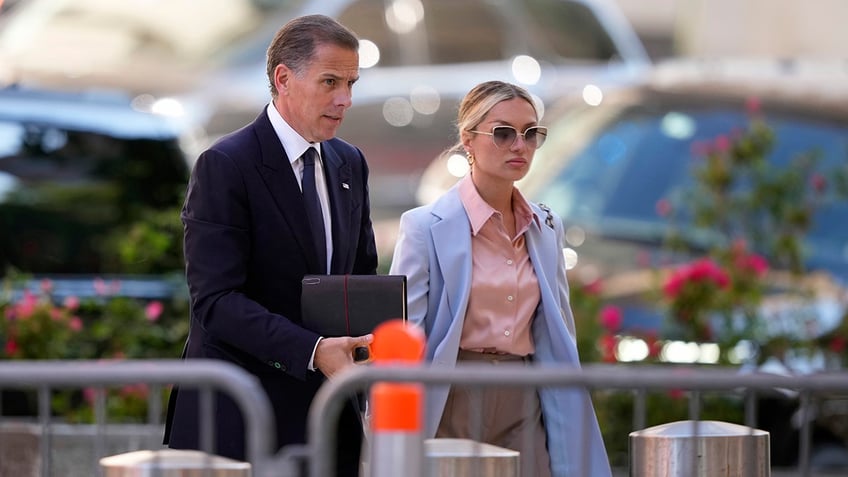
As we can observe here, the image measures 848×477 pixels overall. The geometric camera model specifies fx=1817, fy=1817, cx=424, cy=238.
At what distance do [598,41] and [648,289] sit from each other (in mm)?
4725

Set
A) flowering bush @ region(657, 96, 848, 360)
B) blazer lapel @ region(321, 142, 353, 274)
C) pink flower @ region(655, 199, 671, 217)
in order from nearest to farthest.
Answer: blazer lapel @ region(321, 142, 353, 274) → flowering bush @ region(657, 96, 848, 360) → pink flower @ region(655, 199, 671, 217)

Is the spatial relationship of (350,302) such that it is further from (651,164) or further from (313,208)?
(651,164)

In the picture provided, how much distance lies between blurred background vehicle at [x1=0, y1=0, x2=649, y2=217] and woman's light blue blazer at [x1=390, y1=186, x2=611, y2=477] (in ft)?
18.4

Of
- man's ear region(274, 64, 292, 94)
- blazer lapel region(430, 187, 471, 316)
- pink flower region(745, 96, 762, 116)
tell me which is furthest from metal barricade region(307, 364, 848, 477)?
pink flower region(745, 96, 762, 116)

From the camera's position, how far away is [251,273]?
4621 mm

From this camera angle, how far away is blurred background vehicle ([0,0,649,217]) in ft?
37.1

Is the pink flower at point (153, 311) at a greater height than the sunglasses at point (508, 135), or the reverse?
the sunglasses at point (508, 135)

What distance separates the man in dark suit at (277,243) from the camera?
446cm

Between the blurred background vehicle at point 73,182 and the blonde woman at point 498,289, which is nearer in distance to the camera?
the blonde woman at point 498,289

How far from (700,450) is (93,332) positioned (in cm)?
476

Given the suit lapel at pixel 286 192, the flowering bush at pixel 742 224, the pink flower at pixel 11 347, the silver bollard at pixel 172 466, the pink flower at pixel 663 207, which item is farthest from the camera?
the pink flower at pixel 663 207

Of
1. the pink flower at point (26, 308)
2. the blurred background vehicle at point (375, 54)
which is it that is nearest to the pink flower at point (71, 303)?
the pink flower at point (26, 308)

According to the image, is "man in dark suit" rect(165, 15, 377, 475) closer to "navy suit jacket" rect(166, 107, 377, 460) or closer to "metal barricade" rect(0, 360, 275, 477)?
"navy suit jacket" rect(166, 107, 377, 460)

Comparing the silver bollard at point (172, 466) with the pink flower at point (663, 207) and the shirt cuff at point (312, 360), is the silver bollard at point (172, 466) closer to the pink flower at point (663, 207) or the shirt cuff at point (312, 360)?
the shirt cuff at point (312, 360)
